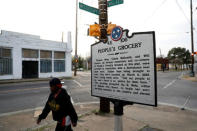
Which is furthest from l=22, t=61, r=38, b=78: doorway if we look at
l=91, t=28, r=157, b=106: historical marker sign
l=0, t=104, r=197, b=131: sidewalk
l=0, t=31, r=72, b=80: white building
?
l=91, t=28, r=157, b=106: historical marker sign

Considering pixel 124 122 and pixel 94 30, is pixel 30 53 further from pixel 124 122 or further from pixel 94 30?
pixel 124 122

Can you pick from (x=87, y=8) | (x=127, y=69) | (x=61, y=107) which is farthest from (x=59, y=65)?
(x=127, y=69)

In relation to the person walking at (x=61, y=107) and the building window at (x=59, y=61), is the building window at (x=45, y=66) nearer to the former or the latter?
the building window at (x=59, y=61)

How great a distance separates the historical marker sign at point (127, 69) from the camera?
2189 millimetres

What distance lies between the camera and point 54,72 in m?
22.0

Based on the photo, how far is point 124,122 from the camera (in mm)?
4215

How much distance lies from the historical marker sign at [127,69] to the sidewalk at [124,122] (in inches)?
60.2

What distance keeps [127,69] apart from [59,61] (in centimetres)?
2158

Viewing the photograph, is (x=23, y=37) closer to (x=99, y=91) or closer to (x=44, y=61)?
(x=44, y=61)

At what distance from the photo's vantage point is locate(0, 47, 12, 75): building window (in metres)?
16.8

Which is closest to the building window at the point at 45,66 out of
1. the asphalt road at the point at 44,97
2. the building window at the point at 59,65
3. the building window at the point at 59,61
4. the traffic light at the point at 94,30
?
the building window at the point at 59,65

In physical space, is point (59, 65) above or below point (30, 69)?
above

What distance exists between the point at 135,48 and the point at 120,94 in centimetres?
89

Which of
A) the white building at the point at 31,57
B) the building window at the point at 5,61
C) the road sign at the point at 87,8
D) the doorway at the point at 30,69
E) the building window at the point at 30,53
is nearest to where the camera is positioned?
the road sign at the point at 87,8
